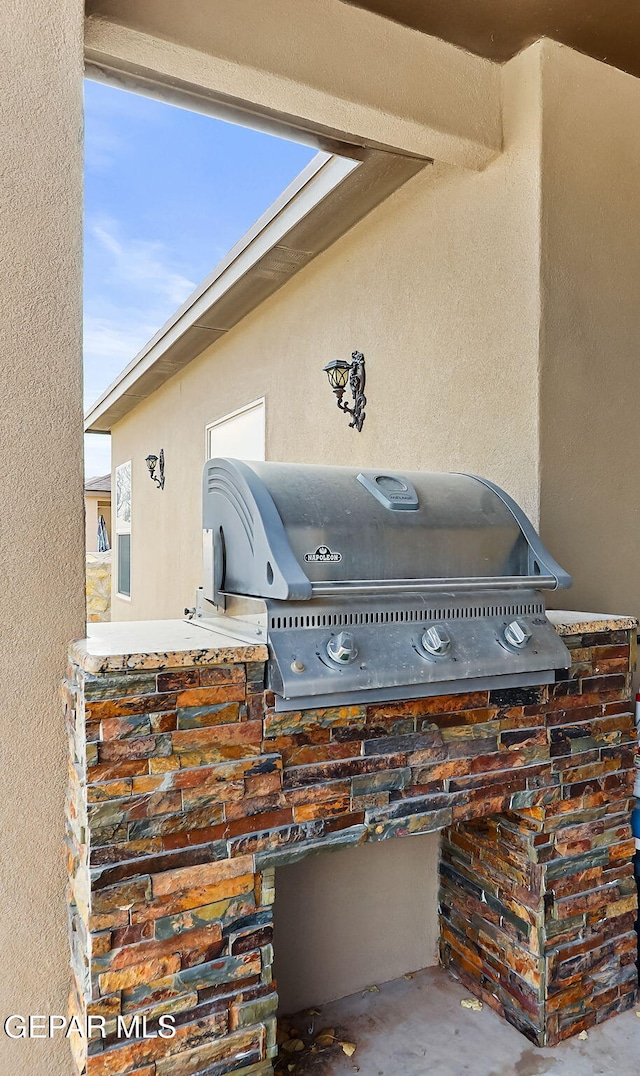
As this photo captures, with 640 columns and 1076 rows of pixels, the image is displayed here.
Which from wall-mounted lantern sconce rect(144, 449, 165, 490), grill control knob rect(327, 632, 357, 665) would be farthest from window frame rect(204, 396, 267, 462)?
grill control knob rect(327, 632, 357, 665)

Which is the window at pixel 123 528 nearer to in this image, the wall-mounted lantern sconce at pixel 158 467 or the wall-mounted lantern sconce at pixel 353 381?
the wall-mounted lantern sconce at pixel 158 467

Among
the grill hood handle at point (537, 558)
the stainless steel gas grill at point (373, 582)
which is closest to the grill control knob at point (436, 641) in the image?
the stainless steel gas grill at point (373, 582)

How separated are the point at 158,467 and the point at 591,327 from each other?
5501mm

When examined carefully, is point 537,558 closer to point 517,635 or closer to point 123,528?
point 517,635

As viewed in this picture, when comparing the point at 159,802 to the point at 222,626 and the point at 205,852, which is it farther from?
the point at 222,626

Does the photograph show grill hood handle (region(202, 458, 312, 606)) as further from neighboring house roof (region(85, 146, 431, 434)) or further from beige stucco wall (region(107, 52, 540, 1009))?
neighboring house roof (region(85, 146, 431, 434))

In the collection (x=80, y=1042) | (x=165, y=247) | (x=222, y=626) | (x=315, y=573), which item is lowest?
(x=80, y=1042)

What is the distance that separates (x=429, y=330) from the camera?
3.08 m

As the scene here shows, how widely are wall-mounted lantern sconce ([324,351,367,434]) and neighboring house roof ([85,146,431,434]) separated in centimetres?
71

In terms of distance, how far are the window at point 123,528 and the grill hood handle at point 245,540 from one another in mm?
7079

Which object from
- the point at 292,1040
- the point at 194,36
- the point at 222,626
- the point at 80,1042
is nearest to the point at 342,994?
the point at 292,1040

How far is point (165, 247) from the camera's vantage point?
8.23 meters

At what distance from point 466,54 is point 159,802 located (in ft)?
8.87

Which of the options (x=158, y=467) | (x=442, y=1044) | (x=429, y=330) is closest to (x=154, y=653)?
(x=442, y=1044)
